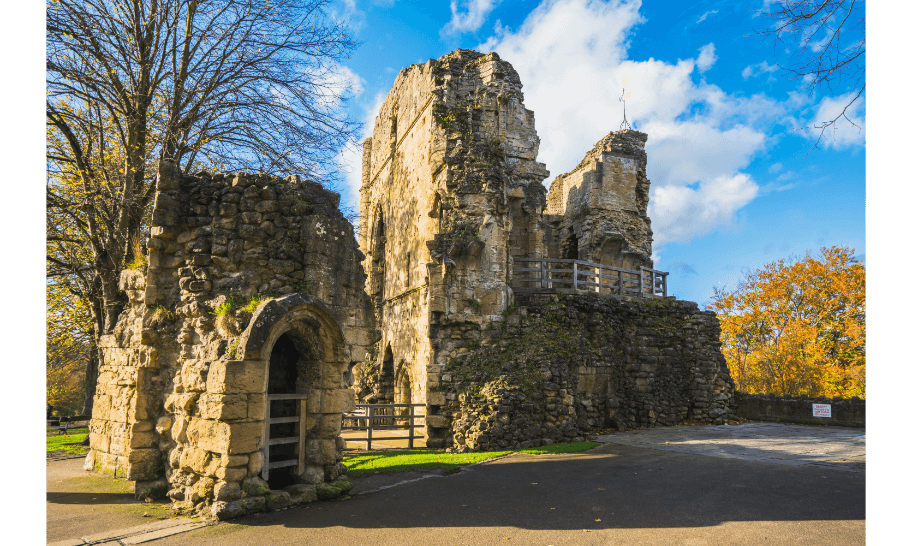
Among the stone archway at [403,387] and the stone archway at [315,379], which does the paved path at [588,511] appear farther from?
the stone archway at [403,387]

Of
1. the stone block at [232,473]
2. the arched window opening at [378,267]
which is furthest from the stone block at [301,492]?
the arched window opening at [378,267]

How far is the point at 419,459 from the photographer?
36.4 feet

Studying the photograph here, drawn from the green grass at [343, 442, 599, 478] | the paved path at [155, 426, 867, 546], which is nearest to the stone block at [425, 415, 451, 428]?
the green grass at [343, 442, 599, 478]

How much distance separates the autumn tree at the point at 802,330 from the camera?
901 inches

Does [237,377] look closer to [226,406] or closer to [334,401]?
[226,406]

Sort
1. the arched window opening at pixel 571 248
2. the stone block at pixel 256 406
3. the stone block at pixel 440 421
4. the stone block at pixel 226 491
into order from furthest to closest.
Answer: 1. the arched window opening at pixel 571 248
2. the stone block at pixel 440 421
3. the stone block at pixel 256 406
4. the stone block at pixel 226 491

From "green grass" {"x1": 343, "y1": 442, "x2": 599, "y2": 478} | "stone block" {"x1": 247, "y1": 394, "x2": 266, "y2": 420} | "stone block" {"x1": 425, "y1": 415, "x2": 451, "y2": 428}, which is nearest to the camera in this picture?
"stone block" {"x1": 247, "y1": 394, "x2": 266, "y2": 420}

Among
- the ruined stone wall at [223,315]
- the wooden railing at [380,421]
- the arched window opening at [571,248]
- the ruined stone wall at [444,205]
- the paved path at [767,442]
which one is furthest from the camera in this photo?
the arched window opening at [571,248]

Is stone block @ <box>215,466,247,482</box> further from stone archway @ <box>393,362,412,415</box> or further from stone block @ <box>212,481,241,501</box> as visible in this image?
stone archway @ <box>393,362,412,415</box>

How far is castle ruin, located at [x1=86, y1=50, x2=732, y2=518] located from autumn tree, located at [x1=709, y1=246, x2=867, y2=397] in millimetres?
7681

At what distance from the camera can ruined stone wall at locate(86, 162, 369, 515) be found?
24.6ft

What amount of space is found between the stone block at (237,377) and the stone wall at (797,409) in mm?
16004
